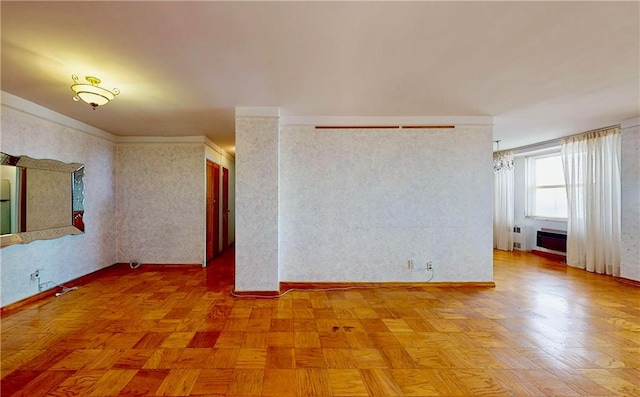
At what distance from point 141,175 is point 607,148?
27.4ft

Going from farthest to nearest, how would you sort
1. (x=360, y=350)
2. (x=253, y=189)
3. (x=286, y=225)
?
1. (x=286, y=225)
2. (x=253, y=189)
3. (x=360, y=350)

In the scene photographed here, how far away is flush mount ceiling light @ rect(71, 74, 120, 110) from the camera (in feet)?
8.48

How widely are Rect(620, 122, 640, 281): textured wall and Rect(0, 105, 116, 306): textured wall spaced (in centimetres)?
849

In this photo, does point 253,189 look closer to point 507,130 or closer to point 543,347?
point 543,347

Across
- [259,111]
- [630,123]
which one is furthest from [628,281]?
[259,111]

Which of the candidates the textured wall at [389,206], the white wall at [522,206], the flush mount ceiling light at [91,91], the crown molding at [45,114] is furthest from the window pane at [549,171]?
A: the crown molding at [45,114]

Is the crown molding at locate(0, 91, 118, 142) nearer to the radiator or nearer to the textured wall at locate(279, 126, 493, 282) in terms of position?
the textured wall at locate(279, 126, 493, 282)

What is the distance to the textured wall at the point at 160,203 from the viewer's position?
5.23 m

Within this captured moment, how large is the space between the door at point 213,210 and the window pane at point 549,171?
7618 millimetres

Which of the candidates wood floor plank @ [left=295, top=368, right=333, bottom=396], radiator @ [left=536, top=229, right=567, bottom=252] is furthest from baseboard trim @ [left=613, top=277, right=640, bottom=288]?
wood floor plank @ [left=295, top=368, right=333, bottom=396]

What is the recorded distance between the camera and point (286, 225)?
4109mm

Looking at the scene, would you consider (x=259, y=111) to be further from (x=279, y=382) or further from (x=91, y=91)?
(x=279, y=382)

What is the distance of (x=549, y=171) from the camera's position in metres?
6.36

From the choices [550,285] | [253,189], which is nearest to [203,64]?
[253,189]
